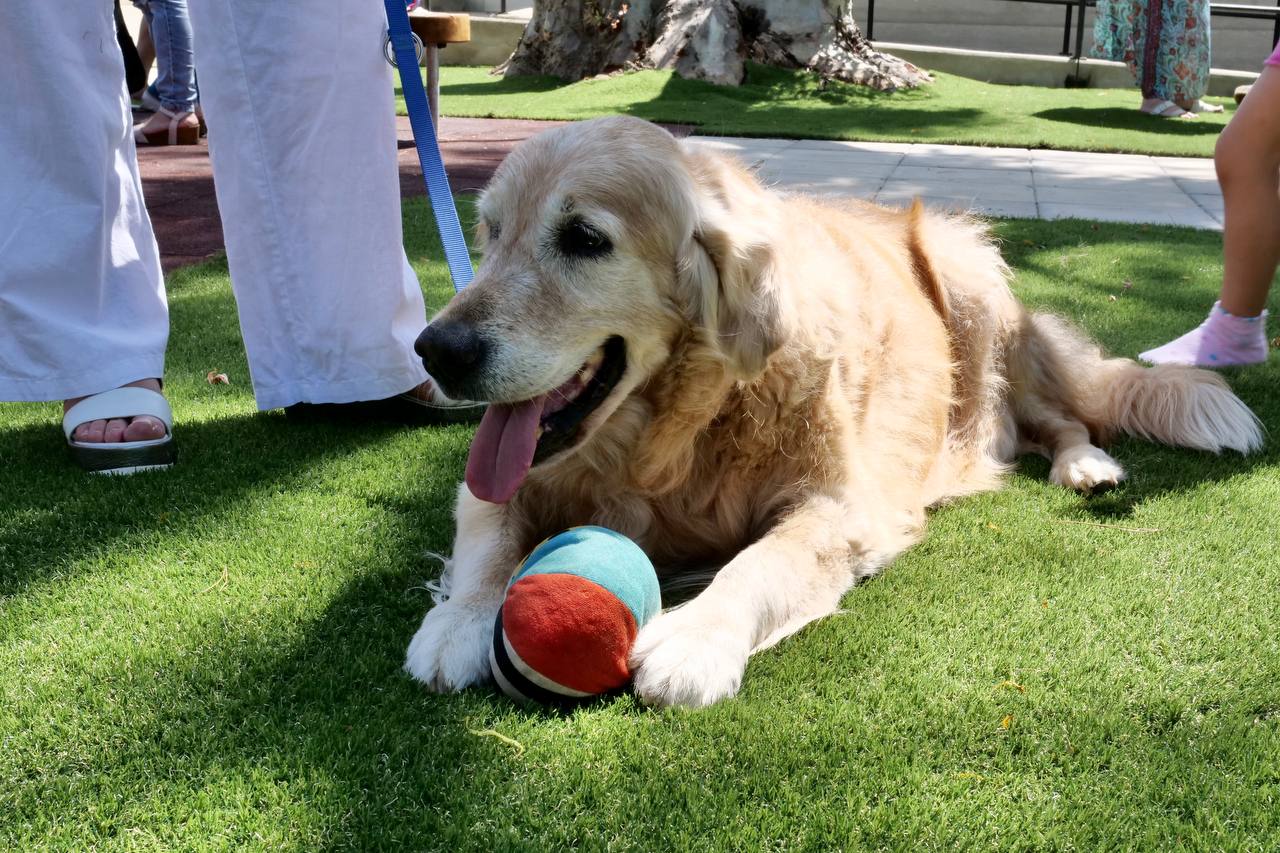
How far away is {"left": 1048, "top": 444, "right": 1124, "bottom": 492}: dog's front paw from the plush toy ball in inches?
68.7

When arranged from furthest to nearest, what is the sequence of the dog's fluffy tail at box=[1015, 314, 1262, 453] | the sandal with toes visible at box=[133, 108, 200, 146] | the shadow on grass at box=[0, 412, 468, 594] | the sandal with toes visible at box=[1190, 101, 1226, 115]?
the sandal with toes visible at box=[1190, 101, 1226, 115]
the sandal with toes visible at box=[133, 108, 200, 146]
the dog's fluffy tail at box=[1015, 314, 1262, 453]
the shadow on grass at box=[0, 412, 468, 594]

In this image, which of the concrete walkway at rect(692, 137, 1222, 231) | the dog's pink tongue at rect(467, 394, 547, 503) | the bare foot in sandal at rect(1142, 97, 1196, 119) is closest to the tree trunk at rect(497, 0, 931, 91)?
the bare foot in sandal at rect(1142, 97, 1196, 119)

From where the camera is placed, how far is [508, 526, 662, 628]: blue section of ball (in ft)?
7.09

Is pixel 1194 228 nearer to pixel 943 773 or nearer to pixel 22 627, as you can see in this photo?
pixel 943 773

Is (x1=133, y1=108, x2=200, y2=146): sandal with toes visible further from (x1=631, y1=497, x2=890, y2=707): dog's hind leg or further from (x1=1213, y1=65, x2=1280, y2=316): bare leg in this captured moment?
(x1=631, y1=497, x2=890, y2=707): dog's hind leg

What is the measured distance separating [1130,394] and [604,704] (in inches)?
97.4

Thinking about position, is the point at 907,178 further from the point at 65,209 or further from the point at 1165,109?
the point at 65,209

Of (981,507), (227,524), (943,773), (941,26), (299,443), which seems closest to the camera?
(943,773)

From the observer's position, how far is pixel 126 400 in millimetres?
3229

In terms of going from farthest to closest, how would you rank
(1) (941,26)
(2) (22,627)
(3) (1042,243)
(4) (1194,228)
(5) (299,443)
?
(1) (941,26) → (4) (1194,228) → (3) (1042,243) → (5) (299,443) → (2) (22,627)

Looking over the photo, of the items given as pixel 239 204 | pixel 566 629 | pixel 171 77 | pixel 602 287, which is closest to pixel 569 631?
pixel 566 629

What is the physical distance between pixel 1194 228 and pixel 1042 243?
4.35 feet

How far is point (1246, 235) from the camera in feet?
13.5

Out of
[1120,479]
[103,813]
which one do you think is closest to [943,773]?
[103,813]
